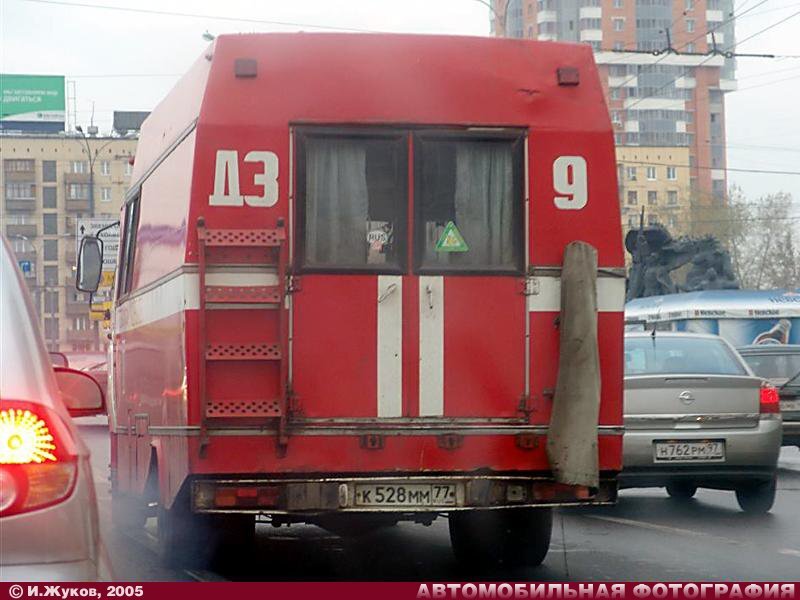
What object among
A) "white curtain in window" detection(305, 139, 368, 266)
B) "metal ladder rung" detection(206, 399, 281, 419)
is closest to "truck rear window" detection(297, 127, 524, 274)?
"white curtain in window" detection(305, 139, 368, 266)

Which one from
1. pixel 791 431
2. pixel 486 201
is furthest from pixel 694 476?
pixel 791 431

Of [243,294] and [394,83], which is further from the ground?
[394,83]

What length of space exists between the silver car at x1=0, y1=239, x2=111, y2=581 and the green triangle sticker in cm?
424

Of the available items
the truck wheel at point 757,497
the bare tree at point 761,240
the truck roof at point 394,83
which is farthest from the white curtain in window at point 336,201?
the bare tree at point 761,240

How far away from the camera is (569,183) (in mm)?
8367

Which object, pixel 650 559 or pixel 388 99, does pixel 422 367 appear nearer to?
pixel 388 99

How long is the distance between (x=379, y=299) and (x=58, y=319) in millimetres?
120387

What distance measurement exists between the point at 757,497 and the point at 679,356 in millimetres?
1306

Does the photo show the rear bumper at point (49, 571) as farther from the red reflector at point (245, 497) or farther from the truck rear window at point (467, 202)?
the truck rear window at point (467, 202)

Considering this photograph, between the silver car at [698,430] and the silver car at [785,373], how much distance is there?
246 inches

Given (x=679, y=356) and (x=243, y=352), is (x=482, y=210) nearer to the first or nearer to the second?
(x=243, y=352)

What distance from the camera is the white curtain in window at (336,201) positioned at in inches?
324

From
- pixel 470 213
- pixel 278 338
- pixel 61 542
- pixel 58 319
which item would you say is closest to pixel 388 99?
pixel 470 213

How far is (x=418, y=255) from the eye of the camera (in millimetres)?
8258
